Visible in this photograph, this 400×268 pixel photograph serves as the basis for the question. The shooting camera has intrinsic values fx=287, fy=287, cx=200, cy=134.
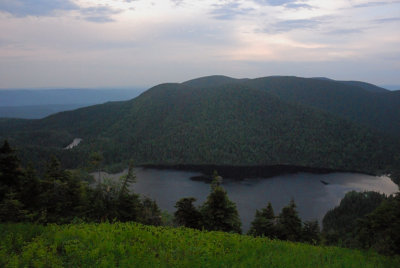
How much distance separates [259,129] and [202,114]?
40817mm

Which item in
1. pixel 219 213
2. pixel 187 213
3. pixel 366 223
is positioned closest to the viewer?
pixel 366 223

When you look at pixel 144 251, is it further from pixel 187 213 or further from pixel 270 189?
pixel 270 189

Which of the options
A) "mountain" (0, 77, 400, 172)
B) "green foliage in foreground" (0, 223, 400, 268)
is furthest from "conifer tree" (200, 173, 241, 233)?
"mountain" (0, 77, 400, 172)

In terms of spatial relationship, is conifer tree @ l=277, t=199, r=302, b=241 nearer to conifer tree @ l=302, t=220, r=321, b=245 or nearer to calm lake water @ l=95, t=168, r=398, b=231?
conifer tree @ l=302, t=220, r=321, b=245

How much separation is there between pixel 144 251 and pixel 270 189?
89.8 m

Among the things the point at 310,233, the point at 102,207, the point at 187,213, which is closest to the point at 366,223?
the point at 310,233

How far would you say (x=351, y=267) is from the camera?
31.4 feet

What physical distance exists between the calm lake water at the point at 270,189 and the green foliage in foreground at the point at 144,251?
171 ft

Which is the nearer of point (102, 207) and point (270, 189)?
point (102, 207)

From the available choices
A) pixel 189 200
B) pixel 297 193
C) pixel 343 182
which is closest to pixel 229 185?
pixel 297 193

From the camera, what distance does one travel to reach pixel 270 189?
94.2m

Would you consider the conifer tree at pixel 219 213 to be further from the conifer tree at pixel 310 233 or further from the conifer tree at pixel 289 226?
the conifer tree at pixel 310 233

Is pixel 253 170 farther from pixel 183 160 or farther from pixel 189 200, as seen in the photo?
pixel 189 200

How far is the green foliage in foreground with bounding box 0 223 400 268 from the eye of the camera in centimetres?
831
